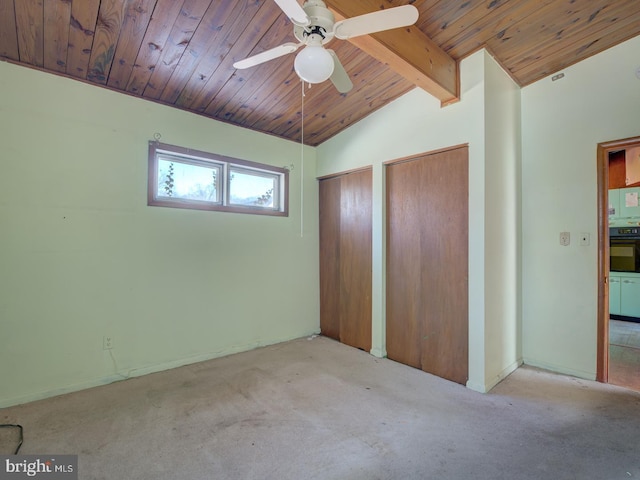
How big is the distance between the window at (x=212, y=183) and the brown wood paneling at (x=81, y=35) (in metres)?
0.72

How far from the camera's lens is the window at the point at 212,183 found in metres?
2.98

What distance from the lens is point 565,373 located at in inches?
113

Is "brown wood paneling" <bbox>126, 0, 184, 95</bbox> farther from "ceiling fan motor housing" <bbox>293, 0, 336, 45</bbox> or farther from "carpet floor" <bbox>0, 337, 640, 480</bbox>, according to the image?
"carpet floor" <bbox>0, 337, 640, 480</bbox>

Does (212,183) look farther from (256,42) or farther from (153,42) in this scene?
(256,42)

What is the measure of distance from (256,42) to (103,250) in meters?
2.08

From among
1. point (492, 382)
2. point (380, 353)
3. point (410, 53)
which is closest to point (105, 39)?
point (410, 53)

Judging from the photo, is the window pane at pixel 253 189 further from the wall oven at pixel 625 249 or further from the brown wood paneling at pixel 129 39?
the wall oven at pixel 625 249

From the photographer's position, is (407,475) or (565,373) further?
(565,373)

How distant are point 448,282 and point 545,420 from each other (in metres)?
1.15

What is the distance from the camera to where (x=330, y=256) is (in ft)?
Answer: 13.2

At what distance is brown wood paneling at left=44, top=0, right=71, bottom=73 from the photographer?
1.89 metres

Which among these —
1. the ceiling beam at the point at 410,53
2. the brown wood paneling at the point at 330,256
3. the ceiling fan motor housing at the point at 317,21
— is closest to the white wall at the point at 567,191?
the ceiling beam at the point at 410,53

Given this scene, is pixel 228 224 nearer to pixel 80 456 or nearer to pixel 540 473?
pixel 80 456

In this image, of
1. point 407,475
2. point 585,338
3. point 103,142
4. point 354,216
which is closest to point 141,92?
point 103,142
